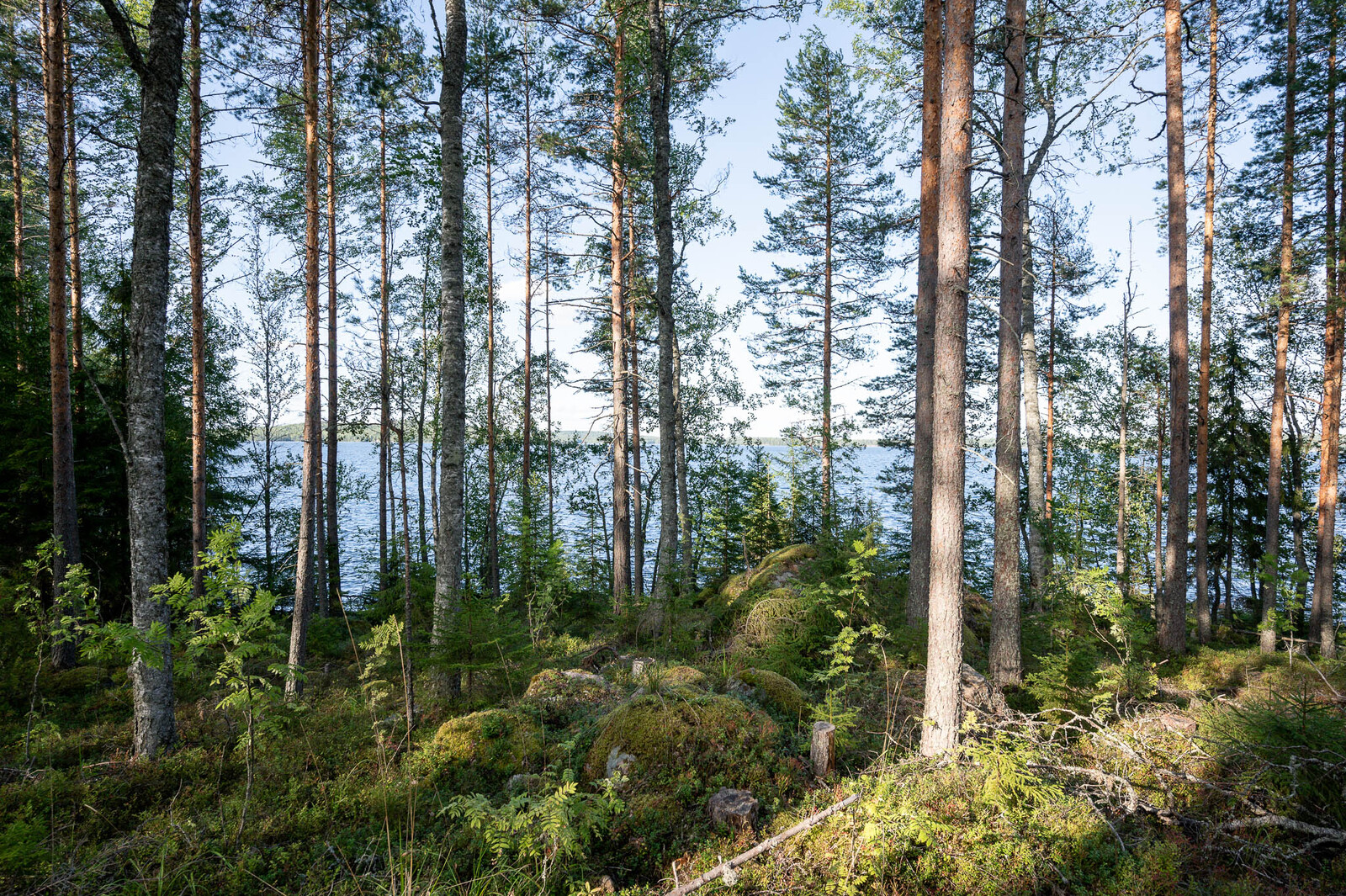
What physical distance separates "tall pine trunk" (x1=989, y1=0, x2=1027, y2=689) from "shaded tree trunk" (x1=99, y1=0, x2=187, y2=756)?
28.4 feet

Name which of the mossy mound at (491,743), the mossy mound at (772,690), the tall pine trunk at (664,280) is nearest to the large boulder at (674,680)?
the mossy mound at (772,690)

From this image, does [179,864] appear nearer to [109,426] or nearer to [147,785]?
[147,785]

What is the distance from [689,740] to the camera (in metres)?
4.57

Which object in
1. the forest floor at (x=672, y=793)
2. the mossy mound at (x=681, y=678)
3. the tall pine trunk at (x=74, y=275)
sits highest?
the tall pine trunk at (x=74, y=275)

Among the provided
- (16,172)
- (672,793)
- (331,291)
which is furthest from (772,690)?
(16,172)

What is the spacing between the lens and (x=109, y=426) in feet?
31.2

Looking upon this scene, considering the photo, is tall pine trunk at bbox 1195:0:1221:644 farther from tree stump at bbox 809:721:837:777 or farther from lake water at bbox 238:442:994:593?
tree stump at bbox 809:721:837:777

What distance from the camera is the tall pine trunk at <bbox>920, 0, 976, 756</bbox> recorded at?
473 centimetres

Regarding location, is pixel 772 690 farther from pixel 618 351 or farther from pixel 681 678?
pixel 618 351

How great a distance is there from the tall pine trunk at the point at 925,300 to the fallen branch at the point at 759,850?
4.48 meters

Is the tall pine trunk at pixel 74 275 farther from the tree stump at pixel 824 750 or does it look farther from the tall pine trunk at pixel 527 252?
the tree stump at pixel 824 750

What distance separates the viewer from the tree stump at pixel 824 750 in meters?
4.43

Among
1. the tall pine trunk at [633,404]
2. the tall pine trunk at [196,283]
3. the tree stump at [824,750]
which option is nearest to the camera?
the tree stump at [824,750]

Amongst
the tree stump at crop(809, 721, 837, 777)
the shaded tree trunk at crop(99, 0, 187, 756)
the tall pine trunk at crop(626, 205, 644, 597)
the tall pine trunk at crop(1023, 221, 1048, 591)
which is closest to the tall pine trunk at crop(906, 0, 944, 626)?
the tall pine trunk at crop(1023, 221, 1048, 591)
